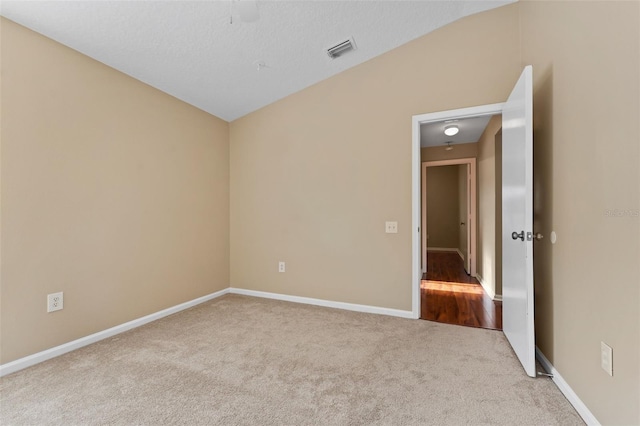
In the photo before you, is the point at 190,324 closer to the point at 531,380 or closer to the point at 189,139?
the point at 189,139

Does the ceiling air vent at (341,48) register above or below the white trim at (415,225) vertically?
above

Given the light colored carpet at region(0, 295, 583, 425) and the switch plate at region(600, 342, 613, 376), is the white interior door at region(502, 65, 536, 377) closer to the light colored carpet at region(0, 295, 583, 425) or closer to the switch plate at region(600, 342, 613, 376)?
the light colored carpet at region(0, 295, 583, 425)

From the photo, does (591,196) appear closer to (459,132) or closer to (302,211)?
(302,211)

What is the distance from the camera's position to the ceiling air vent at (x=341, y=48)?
278 cm

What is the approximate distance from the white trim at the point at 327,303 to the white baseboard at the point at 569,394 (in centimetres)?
114

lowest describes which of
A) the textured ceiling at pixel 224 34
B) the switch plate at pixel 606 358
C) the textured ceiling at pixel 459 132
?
the switch plate at pixel 606 358

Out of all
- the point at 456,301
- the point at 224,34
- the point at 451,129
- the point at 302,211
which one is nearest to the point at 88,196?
the point at 224,34

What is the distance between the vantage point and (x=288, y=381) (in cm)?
182

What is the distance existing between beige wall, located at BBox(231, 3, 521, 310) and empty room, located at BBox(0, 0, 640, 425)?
0.08 ft

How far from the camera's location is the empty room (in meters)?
1.49

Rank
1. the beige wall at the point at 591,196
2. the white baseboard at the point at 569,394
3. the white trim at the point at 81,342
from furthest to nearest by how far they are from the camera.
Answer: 1. the white trim at the point at 81,342
2. the white baseboard at the point at 569,394
3. the beige wall at the point at 591,196

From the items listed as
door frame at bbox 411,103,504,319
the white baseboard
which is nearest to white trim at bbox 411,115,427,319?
door frame at bbox 411,103,504,319

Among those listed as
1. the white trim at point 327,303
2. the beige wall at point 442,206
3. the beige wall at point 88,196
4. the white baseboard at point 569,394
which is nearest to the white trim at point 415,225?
the white trim at point 327,303

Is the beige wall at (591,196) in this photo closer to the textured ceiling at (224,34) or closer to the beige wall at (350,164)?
the beige wall at (350,164)
